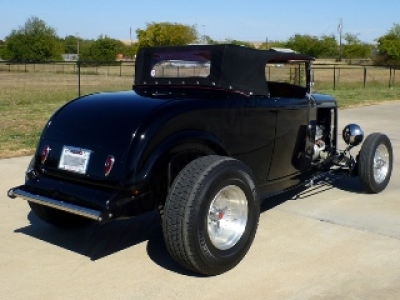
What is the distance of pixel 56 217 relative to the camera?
457cm

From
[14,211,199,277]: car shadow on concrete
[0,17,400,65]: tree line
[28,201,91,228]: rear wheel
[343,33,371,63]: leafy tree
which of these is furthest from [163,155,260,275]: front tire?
[343,33,371,63]: leafy tree

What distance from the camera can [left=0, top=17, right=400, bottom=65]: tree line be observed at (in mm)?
67125

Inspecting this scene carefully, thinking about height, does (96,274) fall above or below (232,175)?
below

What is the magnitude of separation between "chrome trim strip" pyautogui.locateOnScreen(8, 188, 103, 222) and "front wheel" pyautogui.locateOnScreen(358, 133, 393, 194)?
3326 millimetres

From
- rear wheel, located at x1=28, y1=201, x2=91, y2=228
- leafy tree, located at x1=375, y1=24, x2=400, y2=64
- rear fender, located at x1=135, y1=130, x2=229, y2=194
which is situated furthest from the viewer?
leafy tree, located at x1=375, y1=24, x2=400, y2=64

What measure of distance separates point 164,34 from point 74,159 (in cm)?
8386

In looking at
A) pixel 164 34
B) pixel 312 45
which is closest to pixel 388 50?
pixel 312 45

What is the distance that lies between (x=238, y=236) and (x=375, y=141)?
269cm

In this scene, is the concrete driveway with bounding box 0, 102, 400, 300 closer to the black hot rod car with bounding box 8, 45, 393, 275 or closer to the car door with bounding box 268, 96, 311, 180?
the black hot rod car with bounding box 8, 45, 393, 275

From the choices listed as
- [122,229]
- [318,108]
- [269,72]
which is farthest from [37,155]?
[318,108]

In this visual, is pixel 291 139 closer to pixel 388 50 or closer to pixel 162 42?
pixel 388 50

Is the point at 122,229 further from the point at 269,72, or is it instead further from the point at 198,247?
the point at 269,72

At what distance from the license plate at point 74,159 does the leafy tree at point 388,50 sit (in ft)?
220

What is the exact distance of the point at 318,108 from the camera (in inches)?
218
